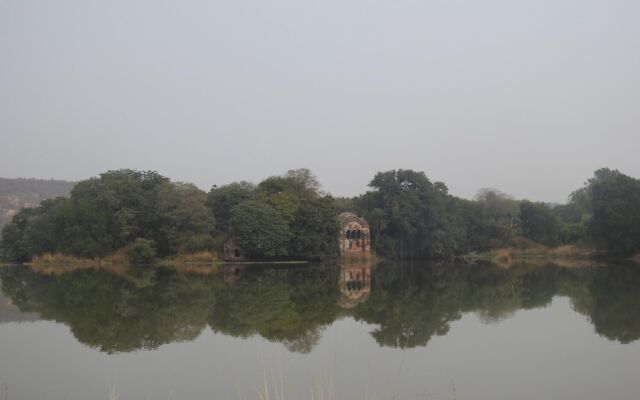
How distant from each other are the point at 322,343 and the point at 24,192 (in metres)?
129

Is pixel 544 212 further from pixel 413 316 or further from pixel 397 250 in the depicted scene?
pixel 413 316

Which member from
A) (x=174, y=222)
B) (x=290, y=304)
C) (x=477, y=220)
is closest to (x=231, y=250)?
(x=174, y=222)

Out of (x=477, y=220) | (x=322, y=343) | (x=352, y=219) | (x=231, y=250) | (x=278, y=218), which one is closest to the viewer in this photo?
(x=322, y=343)

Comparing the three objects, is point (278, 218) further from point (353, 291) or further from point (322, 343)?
point (322, 343)

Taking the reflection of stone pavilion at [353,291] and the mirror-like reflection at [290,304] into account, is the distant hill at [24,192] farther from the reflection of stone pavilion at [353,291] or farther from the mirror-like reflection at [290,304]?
the reflection of stone pavilion at [353,291]

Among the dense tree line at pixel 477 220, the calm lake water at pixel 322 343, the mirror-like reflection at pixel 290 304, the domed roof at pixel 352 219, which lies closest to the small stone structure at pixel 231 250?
the domed roof at pixel 352 219

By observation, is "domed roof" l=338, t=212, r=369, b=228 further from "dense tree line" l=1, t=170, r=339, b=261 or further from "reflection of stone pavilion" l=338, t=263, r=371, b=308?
"reflection of stone pavilion" l=338, t=263, r=371, b=308

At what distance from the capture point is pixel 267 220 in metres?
52.3

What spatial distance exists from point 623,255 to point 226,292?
42211 millimetres

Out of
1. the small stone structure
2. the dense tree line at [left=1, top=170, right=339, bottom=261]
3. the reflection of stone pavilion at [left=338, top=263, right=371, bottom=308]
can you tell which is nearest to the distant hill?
the dense tree line at [left=1, top=170, right=339, bottom=261]

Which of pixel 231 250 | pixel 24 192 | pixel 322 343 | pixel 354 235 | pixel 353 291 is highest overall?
pixel 24 192

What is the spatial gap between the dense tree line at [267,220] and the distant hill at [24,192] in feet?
199

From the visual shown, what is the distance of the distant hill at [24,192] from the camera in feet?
382

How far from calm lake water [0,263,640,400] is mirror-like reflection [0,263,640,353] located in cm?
8
